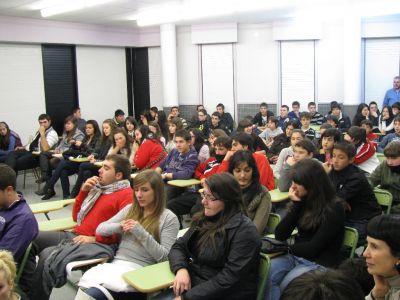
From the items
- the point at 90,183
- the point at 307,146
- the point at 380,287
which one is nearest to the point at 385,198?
the point at 307,146

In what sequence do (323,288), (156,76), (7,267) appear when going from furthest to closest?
(156,76) < (7,267) < (323,288)

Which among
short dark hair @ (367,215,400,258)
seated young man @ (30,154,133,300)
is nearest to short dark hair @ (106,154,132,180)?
seated young man @ (30,154,133,300)

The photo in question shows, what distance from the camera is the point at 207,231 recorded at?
8.45 ft

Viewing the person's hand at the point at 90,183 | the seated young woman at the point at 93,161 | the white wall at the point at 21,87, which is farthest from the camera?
the white wall at the point at 21,87

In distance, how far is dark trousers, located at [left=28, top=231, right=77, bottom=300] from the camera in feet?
9.66

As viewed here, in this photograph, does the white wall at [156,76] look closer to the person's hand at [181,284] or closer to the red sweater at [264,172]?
the red sweater at [264,172]

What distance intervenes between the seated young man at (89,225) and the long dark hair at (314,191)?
3.96 ft

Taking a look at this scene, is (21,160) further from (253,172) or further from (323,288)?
(323,288)

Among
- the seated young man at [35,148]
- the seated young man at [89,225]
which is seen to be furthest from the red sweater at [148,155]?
the seated young man at [35,148]

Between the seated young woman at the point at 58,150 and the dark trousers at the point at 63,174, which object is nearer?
the dark trousers at the point at 63,174

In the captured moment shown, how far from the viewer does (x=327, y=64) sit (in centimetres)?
1021

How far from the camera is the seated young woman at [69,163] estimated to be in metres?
6.92

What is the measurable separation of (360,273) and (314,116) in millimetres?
7776

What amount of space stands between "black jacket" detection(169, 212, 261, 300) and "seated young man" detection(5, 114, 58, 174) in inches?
220
